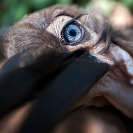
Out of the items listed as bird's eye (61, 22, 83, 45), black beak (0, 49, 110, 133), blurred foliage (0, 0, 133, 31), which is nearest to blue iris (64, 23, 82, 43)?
bird's eye (61, 22, 83, 45)

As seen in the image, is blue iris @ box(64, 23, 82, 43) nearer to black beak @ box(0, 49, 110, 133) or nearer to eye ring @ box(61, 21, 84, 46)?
eye ring @ box(61, 21, 84, 46)

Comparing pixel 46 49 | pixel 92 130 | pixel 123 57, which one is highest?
pixel 46 49

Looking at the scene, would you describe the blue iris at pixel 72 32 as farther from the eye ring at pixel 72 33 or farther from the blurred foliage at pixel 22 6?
the blurred foliage at pixel 22 6

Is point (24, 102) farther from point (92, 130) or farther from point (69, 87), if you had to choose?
point (92, 130)

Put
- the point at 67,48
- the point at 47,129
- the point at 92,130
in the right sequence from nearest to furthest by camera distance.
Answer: the point at 47,129
the point at 67,48
the point at 92,130

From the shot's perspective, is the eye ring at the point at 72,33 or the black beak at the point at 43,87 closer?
the black beak at the point at 43,87

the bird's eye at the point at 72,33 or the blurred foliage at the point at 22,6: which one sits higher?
the bird's eye at the point at 72,33

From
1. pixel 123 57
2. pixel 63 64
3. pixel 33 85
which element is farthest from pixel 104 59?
pixel 33 85

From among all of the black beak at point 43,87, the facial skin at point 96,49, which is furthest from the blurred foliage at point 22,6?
the black beak at point 43,87
